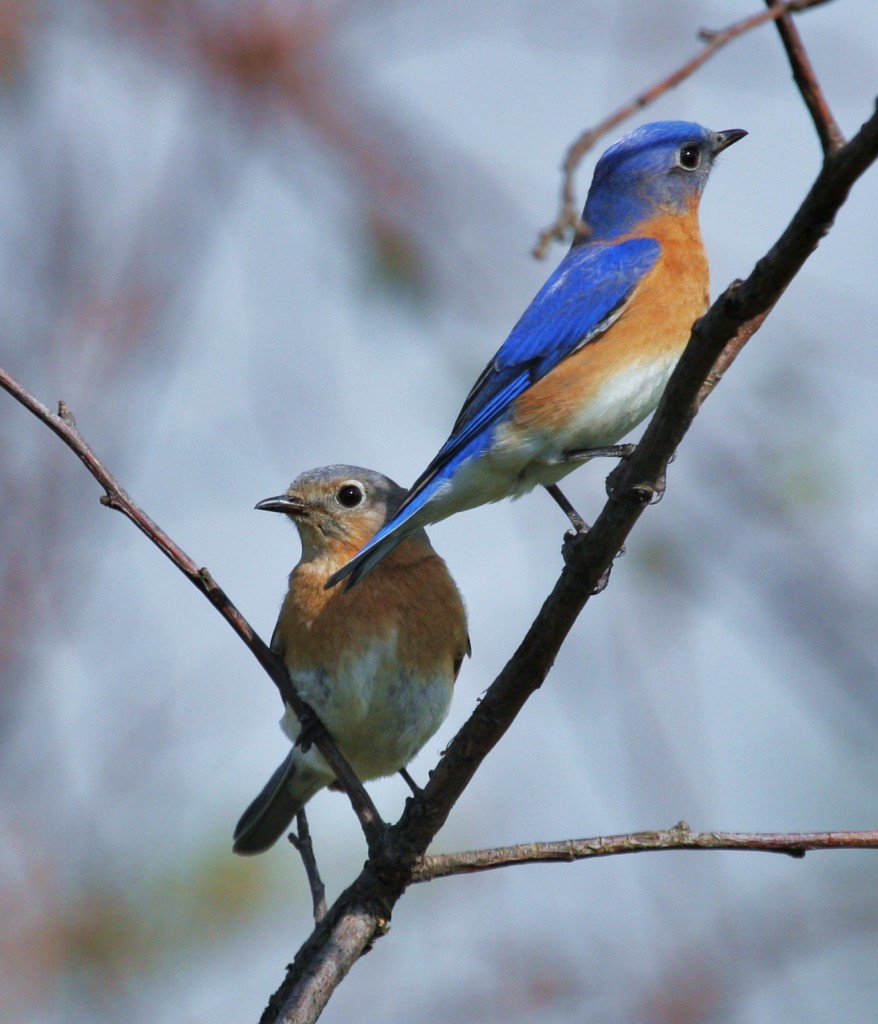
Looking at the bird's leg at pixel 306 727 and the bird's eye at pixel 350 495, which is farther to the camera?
the bird's eye at pixel 350 495

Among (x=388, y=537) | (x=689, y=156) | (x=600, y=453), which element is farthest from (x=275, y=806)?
(x=689, y=156)

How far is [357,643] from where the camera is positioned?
16.7ft

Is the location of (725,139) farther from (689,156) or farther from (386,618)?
(386,618)

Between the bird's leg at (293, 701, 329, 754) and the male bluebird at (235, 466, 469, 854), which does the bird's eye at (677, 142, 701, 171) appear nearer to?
the male bluebird at (235, 466, 469, 854)

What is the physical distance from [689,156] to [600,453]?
1.70 meters

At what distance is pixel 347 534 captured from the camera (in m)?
5.69

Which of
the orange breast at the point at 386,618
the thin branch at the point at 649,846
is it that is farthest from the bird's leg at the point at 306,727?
the thin branch at the point at 649,846

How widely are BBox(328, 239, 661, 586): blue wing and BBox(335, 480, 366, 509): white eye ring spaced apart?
1053 mm

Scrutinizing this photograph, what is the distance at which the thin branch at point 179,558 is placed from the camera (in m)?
3.08

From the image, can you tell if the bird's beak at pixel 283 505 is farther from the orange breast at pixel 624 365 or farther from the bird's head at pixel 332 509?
the orange breast at pixel 624 365

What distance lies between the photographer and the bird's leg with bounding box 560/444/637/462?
4.42 metres

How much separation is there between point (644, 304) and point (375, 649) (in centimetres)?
177

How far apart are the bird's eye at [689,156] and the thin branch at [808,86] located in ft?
10.5

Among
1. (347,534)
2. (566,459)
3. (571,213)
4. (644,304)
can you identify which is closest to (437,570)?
(347,534)
